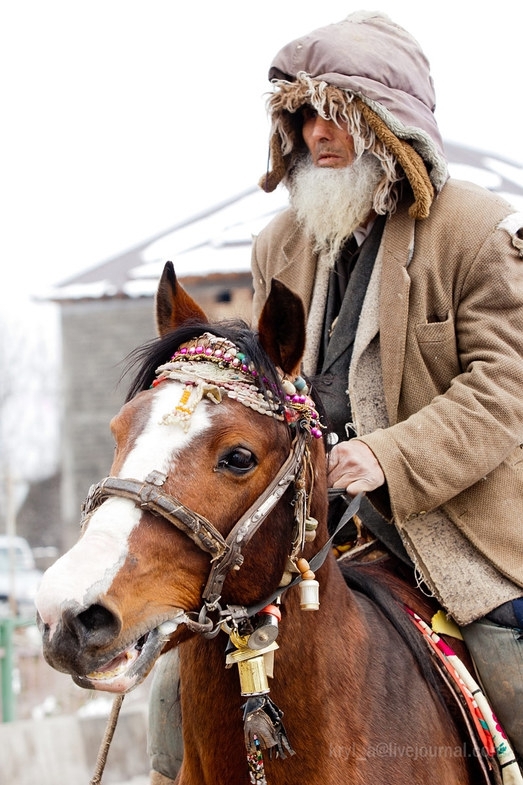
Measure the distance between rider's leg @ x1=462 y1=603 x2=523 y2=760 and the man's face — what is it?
1.79 metres

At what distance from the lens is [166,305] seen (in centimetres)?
289

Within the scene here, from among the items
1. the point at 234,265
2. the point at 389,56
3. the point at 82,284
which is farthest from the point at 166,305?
the point at 82,284

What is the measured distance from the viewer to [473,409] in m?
3.01

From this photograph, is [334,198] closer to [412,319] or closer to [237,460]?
[412,319]

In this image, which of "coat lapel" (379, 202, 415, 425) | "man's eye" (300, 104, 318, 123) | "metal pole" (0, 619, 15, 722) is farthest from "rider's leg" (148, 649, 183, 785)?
"metal pole" (0, 619, 15, 722)

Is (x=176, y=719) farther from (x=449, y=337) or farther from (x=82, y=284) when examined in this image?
(x=82, y=284)

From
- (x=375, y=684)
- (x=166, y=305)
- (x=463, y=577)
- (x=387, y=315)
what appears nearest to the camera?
(x=375, y=684)

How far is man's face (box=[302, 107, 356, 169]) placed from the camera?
3.49 meters

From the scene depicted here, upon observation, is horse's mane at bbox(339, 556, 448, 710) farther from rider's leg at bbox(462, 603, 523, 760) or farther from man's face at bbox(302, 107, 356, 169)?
man's face at bbox(302, 107, 356, 169)

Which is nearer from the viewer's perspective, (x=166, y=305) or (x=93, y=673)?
(x=93, y=673)

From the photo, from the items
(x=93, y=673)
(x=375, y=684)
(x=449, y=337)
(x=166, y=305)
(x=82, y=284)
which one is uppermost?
(x=166, y=305)

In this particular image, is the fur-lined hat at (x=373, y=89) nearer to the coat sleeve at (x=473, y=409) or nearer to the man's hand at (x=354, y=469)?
the coat sleeve at (x=473, y=409)

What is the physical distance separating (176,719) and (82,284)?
43.3ft

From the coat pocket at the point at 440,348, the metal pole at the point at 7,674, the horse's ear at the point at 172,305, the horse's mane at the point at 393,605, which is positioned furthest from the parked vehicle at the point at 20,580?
the horse's ear at the point at 172,305
